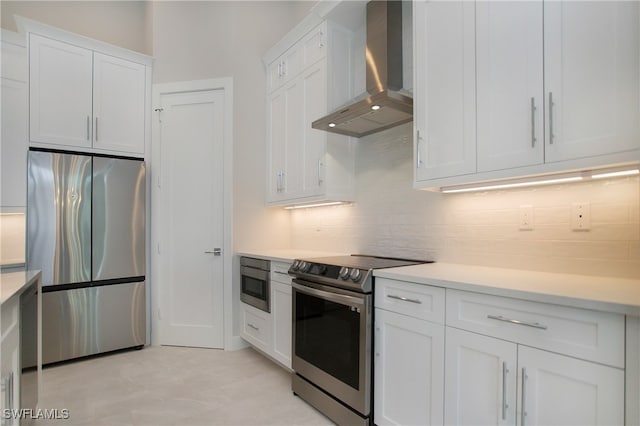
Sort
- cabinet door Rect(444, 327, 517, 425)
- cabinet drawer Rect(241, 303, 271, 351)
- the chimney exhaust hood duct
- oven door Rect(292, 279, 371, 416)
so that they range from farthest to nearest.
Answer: cabinet drawer Rect(241, 303, 271, 351) → the chimney exhaust hood duct → oven door Rect(292, 279, 371, 416) → cabinet door Rect(444, 327, 517, 425)

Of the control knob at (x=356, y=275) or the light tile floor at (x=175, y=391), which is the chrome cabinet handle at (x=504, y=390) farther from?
the light tile floor at (x=175, y=391)

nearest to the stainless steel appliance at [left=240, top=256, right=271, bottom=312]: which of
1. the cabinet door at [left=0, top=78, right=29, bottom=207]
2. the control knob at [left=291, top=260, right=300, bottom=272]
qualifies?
the control knob at [left=291, top=260, right=300, bottom=272]

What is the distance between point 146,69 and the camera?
11.3 feet

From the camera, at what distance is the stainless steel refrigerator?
2.83 m

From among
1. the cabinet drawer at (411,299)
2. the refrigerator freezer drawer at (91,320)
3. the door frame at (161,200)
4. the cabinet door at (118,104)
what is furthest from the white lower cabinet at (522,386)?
the cabinet door at (118,104)

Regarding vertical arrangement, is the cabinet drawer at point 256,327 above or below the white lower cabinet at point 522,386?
below

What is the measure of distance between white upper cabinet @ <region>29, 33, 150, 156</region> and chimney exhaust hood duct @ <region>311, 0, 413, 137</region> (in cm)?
211

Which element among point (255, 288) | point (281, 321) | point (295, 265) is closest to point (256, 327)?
point (255, 288)

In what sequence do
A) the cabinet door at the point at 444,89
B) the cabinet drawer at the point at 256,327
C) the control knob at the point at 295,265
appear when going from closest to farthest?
the cabinet door at the point at 444,89 → the control knob at the point at 295,265 → the cabinet drawer at the point at 256,327

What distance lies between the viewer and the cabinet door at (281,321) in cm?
256

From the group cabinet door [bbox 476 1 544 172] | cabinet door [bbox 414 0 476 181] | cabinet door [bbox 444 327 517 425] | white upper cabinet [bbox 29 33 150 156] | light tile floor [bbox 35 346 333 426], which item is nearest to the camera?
cabinet door [bbox 444 327 517 425]

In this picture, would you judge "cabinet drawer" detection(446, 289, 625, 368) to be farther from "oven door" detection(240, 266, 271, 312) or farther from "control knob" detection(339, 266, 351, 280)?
"oven door" detection(240, 266, 271, 312)

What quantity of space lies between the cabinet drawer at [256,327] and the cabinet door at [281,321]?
12 centimetres

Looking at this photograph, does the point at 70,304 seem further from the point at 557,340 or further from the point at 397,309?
the point at 557,340
